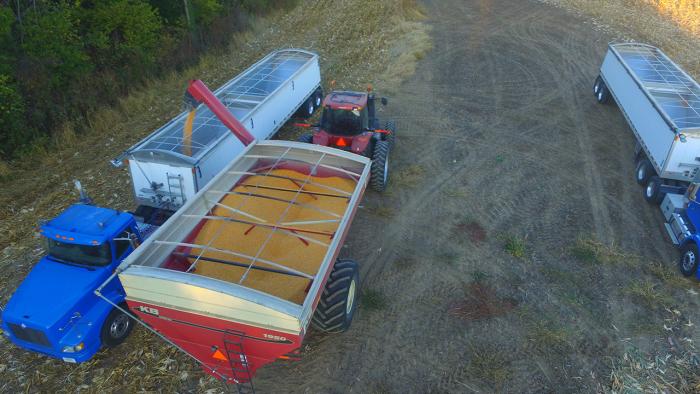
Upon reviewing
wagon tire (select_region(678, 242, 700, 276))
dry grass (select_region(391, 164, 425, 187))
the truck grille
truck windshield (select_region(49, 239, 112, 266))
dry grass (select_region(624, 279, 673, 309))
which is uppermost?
truck windshield (select_region(49, 239, 112, 266))

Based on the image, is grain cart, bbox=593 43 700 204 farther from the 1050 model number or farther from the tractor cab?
the 1050 model number

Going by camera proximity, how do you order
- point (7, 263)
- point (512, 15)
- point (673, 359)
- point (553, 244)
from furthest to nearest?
1. point (512, 15)
2. point (553, 244)
3. point (7, 263)
4. point (673, 359)

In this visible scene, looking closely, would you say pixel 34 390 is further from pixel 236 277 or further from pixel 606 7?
pixel 606 7

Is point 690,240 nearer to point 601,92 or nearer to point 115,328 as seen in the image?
point 601,92

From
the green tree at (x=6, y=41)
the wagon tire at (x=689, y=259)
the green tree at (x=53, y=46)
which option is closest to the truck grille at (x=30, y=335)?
the green tree at (x=6, y=41)

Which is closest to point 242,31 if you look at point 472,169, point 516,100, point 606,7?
point 516,100

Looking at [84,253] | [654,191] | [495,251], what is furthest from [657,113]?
[84,253]

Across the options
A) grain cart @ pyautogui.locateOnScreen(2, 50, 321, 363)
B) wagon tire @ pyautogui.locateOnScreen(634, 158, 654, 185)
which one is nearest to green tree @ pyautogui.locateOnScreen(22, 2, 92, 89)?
grain cart @ pyautogui.locateOnScreen(2, 50, 321, 363)
